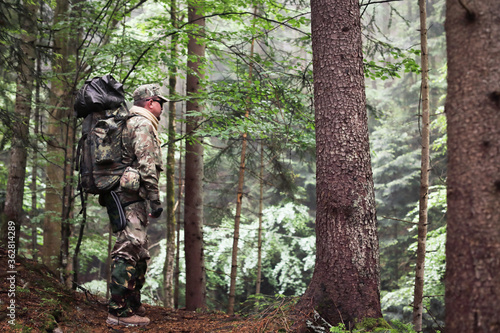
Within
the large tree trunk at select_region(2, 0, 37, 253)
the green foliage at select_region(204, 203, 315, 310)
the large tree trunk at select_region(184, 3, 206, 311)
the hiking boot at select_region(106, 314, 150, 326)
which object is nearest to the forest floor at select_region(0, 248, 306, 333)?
the hiking boot at select_region(106, 314, 150, 326)

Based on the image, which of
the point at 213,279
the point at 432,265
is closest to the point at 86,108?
the point at 432,265

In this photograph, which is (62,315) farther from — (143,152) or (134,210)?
(143,152)

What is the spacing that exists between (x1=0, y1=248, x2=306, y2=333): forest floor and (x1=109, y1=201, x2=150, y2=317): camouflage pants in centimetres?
25

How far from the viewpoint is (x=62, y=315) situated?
3.61 meters

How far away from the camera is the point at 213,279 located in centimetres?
1590

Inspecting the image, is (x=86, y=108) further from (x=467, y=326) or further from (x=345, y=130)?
(x=467, y=326)

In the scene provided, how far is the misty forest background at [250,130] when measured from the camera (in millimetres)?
5652

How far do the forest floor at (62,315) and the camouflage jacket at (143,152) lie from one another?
133cm

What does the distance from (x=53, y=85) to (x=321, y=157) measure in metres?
7.52

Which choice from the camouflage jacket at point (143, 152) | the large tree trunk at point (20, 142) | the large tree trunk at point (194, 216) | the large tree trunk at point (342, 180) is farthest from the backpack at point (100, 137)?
the large tree trunk at point (194, 216)

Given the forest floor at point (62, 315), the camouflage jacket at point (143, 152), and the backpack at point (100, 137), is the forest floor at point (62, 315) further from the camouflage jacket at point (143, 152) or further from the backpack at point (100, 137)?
the camouflage jacket at point (143, 152)

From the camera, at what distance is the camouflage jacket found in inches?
152

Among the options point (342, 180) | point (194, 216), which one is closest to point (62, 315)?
point (342, 180)

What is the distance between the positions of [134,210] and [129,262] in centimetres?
52
